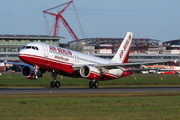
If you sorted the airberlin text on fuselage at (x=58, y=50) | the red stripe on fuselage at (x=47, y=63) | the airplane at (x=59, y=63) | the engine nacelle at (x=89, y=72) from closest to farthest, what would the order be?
1. the red stripe on fuselage at (x=47, y=63)
2. the airplane at (x=59, y=63)
3. the airberlin text on fuselage at (x=58, y=50)
4. the engine nacelle at (x=89, y=72)

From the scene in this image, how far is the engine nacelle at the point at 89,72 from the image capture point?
1726 inches

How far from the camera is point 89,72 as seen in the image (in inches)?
1722

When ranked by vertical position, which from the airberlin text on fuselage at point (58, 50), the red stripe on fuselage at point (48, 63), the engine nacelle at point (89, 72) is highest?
the airberlin text on fuselage at point (58, 50)

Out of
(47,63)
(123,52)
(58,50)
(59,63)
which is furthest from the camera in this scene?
(123,52)

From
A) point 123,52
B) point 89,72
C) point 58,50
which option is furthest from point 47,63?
point 123,52

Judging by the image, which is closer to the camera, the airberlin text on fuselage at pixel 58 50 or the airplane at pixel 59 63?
the airplane at pixel 59 63

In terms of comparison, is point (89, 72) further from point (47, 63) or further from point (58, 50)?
point (47, 63)

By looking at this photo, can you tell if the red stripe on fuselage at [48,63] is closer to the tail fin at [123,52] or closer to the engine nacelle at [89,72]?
the engine nacelle at [89,72]

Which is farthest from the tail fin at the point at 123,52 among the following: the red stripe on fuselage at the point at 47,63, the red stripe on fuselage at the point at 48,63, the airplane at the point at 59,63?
the red stripe on fuselage at the point at 47,63

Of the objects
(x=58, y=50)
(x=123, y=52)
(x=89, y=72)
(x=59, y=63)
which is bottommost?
(x=89, y=72)

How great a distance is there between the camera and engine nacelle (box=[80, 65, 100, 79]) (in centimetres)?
4384
